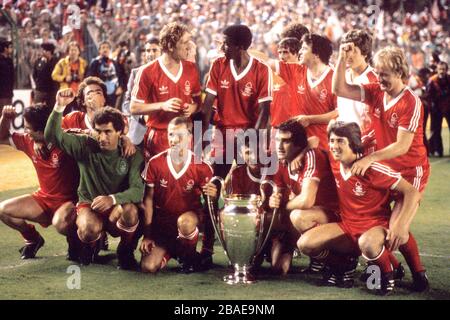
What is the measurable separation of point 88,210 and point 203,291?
122 centimetres

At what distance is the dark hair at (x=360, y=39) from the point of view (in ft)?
20.7

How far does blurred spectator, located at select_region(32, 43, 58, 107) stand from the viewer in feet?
45.5

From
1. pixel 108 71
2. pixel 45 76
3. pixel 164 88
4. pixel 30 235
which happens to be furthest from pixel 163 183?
pixel 108 71

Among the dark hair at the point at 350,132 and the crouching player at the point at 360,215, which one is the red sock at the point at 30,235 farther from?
→ the dark hair at the point at 350,132

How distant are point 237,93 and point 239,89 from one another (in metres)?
0.04

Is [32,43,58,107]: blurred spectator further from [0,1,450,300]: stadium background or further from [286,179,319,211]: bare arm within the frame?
[286,179,319,211]: bare arm

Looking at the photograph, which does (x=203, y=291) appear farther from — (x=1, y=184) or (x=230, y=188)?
(x=1, y=184)

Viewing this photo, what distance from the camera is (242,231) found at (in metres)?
5.73

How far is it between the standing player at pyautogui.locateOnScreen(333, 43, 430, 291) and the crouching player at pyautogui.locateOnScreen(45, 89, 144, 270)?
1.66 meters

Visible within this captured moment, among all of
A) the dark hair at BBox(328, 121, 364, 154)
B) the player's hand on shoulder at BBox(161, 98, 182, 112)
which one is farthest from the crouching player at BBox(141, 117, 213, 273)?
the dark hair at BBox(328, 121, 364, 154)

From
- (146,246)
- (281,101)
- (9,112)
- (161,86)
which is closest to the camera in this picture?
(146,246)

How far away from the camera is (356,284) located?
5777 millimetres

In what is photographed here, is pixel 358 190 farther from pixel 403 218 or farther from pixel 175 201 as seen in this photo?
pixel 175 201
